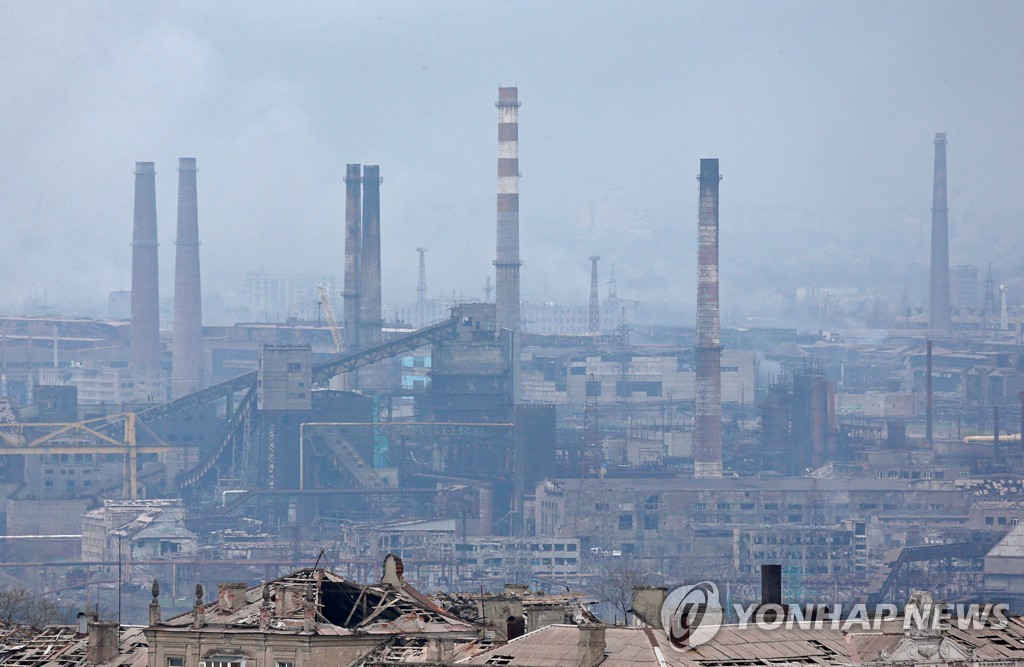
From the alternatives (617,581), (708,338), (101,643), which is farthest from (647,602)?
(708,338)

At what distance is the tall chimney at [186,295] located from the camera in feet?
452

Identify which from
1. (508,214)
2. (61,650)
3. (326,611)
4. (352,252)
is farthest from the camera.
A: (352,252)

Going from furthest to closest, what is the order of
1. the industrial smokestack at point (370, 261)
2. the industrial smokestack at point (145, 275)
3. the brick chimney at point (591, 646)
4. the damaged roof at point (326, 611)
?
the industrial smokestack at point (145, 275) → the industrial smokestack at point (370, 261) → the damaged roof at point (326, 611) → the brick chimney at point (591, 646)

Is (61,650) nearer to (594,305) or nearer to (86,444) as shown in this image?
(86,444)

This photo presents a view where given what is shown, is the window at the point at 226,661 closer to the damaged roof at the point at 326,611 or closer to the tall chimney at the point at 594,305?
the damaged roof at the point at 326,611

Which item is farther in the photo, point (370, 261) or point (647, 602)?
point (370, 261)

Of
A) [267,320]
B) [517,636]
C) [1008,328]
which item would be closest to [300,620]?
[517,636]

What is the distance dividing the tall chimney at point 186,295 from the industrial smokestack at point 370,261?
14.0 m

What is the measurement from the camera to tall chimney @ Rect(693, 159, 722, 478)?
367 feet

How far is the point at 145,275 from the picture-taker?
13700 cm

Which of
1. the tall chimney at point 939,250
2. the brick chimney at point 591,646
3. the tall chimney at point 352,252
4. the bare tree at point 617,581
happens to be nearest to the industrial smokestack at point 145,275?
the tall chimney at point 352,252

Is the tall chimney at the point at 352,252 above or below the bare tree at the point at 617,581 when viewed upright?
above

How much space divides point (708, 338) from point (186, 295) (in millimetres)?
33587

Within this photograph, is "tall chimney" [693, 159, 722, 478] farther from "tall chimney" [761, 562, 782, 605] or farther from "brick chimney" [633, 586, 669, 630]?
"brick chimney" [633, 586, 669, 630]
